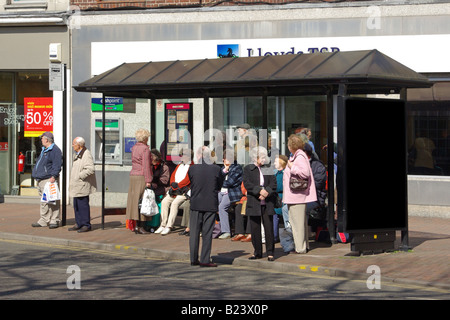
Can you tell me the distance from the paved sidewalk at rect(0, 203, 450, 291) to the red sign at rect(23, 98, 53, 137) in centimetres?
430

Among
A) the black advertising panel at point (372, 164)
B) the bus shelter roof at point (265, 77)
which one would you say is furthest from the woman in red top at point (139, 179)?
the black advertising panel at point (372, 164)

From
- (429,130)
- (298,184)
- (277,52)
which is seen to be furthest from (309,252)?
(277,52)

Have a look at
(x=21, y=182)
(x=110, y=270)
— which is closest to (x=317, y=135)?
(x=110, y=270)

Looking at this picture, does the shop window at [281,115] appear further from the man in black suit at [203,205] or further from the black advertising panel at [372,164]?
the man in black suit at [203,205]

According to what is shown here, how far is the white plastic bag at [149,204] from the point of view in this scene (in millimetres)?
14719

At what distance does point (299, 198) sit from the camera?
1245 centimetres

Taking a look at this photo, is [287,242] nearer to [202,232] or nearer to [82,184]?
[202,232]

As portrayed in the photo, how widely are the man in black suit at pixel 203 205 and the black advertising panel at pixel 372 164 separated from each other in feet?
6.30

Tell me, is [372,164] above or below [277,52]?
below

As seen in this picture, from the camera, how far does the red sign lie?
827 inches

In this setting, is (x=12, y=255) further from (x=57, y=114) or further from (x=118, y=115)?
(x=57, y=114)

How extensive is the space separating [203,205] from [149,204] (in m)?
3.44

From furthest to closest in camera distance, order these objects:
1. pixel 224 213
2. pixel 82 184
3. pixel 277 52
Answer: pixel 277 52, pixel 82 184, pixel 224 213

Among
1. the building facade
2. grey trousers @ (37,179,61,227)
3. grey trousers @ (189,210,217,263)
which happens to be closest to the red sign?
the building facade
